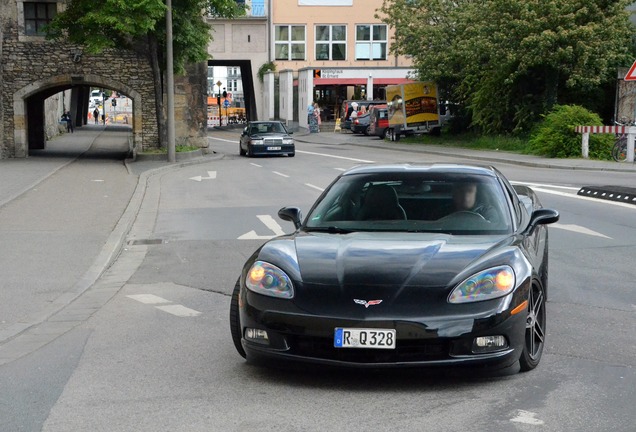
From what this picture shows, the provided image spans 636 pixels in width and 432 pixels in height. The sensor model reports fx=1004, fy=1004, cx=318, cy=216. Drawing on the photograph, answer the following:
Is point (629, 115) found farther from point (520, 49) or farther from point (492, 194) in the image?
point (492, 194)

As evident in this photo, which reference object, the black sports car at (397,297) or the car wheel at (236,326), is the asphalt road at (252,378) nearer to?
the car wheel at (236,326)

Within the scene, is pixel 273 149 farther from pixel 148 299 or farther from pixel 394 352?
pixel 394 352

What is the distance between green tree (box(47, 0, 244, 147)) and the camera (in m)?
32.9

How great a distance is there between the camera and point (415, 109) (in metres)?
49.8

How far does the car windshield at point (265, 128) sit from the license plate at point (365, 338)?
33992mm

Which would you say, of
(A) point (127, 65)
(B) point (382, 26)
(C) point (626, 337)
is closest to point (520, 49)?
(A) point (127, 65)

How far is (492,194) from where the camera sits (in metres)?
7.33

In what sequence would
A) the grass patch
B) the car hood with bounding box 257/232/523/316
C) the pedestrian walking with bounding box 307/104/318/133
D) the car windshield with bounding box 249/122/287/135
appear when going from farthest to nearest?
the pedestrian walking with bounding box 307/104/318/133 < the car windshield with bounding box 249/122/287/135 < the grass patch < the car hood with bounding box 257/232/523/316

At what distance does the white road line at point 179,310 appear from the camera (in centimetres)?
865

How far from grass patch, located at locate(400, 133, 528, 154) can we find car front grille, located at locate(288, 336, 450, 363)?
3136cm

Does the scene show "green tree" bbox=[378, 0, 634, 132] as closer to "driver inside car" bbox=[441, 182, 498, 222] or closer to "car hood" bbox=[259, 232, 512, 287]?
"driver inside car" bbox=[441, 182, 498, 222]

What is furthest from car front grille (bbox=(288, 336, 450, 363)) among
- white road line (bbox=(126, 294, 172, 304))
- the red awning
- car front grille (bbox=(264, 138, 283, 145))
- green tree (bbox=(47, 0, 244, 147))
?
the red awning

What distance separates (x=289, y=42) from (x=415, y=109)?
1007 inches

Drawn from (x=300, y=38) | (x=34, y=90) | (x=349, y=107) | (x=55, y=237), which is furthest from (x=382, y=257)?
(x=300, y=38)
